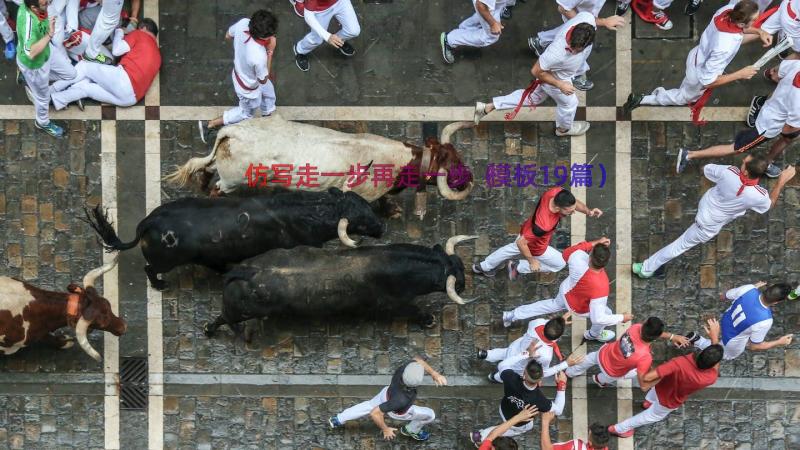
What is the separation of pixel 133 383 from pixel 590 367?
6569 mm

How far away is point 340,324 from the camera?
13.1m

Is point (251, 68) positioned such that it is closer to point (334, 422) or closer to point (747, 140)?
point (334, 422)

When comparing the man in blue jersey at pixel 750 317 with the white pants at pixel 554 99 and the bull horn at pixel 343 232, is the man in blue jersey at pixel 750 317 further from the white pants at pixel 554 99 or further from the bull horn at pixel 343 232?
the bull horn at pixel 343 232

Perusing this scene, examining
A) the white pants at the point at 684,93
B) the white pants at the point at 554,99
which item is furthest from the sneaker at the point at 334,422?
the white pants at the point at 684,93

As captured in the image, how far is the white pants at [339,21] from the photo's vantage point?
12.8 m

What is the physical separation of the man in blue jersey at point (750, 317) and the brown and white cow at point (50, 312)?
26.4 feet

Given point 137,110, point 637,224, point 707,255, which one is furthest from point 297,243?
point 707,255

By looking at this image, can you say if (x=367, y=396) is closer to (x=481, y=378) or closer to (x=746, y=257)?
(x=481, y=378)

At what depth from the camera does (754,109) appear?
1345cm

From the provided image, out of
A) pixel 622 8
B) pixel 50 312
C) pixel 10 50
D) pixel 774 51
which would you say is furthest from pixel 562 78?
pixel 10 50

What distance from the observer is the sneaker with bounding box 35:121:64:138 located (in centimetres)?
1328

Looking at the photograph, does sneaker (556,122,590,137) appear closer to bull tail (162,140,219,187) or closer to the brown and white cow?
bull tail (162,140,219,187)

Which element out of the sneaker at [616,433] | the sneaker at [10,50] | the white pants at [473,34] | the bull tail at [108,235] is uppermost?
the white pants at [473,34]

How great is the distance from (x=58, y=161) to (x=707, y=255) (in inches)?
381
